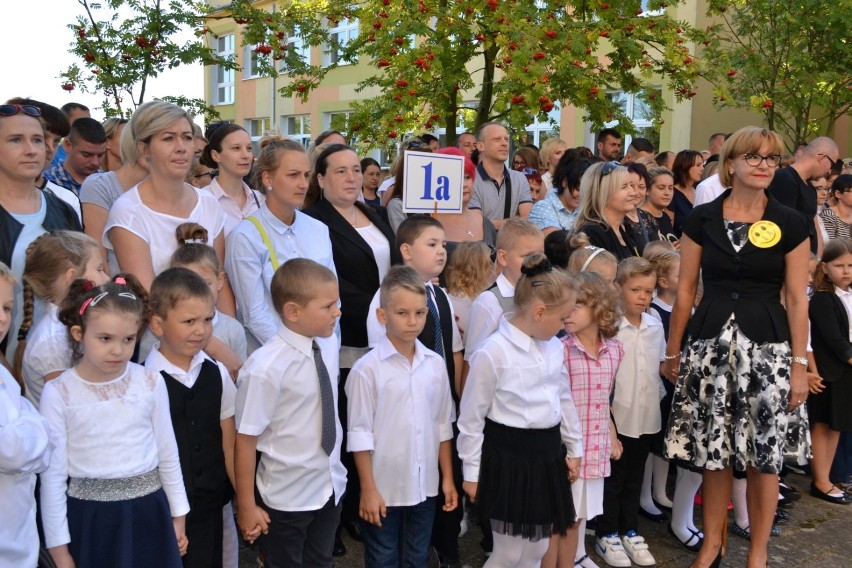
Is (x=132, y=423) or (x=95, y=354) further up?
(x=95, y=354)

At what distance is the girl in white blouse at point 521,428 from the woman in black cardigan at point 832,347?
2866 mm

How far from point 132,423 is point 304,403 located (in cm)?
67

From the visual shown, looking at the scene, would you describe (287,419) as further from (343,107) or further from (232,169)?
(343,107)

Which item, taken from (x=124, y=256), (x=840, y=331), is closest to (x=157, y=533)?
(x=124, y=256)

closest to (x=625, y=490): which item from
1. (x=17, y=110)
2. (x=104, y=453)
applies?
(x=104, y=453)

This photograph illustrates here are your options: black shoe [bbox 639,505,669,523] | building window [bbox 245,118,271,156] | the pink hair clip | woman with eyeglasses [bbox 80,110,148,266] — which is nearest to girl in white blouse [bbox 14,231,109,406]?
the pink hair clip

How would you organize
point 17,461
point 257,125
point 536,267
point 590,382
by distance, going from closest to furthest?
point 17,461 → point 536,267 → point 590,382 → point 257,125

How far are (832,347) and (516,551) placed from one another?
10.4 ft

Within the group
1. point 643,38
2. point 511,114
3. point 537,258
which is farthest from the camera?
point 643,38

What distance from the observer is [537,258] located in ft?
12.0

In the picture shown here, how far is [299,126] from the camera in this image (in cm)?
2805

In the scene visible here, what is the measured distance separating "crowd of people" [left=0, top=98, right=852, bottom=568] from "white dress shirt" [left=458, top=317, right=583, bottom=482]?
→ 1 cm

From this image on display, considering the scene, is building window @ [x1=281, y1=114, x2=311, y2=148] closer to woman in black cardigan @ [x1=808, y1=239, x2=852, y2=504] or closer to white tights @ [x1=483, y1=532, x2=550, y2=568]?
woman in black cardigan @ [x1=808, y1=239, x2=852, y2=504]

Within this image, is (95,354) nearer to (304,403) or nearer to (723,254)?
(304,403)
